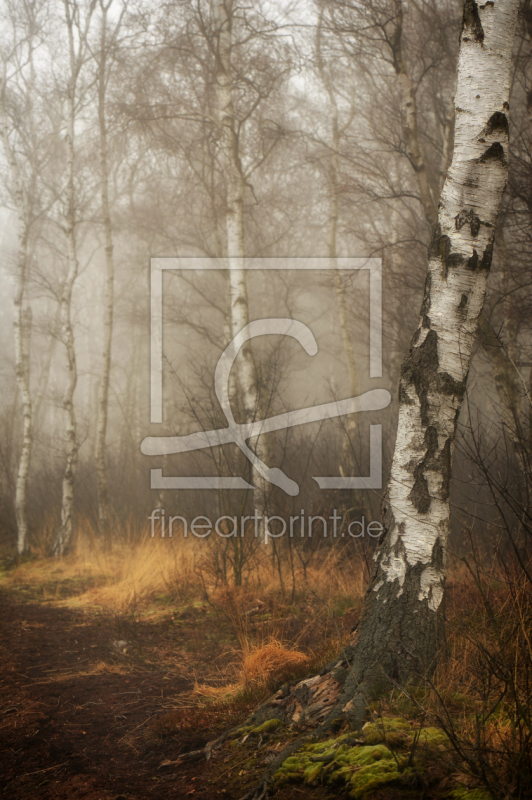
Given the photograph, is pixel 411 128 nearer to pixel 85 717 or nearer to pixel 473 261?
pixel 473 261

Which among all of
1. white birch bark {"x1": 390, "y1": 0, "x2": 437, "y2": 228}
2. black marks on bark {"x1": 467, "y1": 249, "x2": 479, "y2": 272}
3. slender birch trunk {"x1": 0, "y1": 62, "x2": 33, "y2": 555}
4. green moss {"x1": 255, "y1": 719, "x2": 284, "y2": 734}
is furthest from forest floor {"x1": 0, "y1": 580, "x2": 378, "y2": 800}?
white birch bark {"x1": 390, "y1": 0, "x2": 437, "y2": 228}

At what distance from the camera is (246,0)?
7348mm

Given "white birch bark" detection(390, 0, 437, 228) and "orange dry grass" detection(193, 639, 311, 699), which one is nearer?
"orange dry grass" detection(193, 639, 311, 699)

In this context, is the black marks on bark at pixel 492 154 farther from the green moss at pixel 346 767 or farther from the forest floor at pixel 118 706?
the green moss at pixel 346 767

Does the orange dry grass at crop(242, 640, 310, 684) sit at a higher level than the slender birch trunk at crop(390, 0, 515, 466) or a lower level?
lower

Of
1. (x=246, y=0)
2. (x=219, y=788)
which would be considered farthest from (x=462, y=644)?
(x=246, y=0)

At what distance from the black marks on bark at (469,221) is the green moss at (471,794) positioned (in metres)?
2.31

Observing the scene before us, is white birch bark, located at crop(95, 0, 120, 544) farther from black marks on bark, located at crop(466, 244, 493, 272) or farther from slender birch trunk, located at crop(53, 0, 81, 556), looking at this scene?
black marks on bark, located at crop(466, 244, 493, 272)

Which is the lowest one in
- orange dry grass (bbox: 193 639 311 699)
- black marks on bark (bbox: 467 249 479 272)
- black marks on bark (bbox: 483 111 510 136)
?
orange dry grass (bbox: 193 639 311 699)

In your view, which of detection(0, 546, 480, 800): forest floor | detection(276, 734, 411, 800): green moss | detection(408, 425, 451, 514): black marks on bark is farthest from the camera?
detection(408, 425, 451, 514): black marks on bark

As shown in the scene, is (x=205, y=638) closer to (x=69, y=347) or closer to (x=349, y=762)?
(x=349, y=762)

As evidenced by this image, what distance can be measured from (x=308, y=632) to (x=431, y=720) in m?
2.04

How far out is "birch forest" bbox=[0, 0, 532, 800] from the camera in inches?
93.4

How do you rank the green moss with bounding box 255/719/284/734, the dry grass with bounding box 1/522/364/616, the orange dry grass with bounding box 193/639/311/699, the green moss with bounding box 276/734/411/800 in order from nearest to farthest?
the green moss with bounding box 276/734/411/800 → the green moss with bounding box 255/719/284/734 → the orange dry grass with bounding box 193/639/311/699 → the dry grass with bounding box 1/522/364/616
